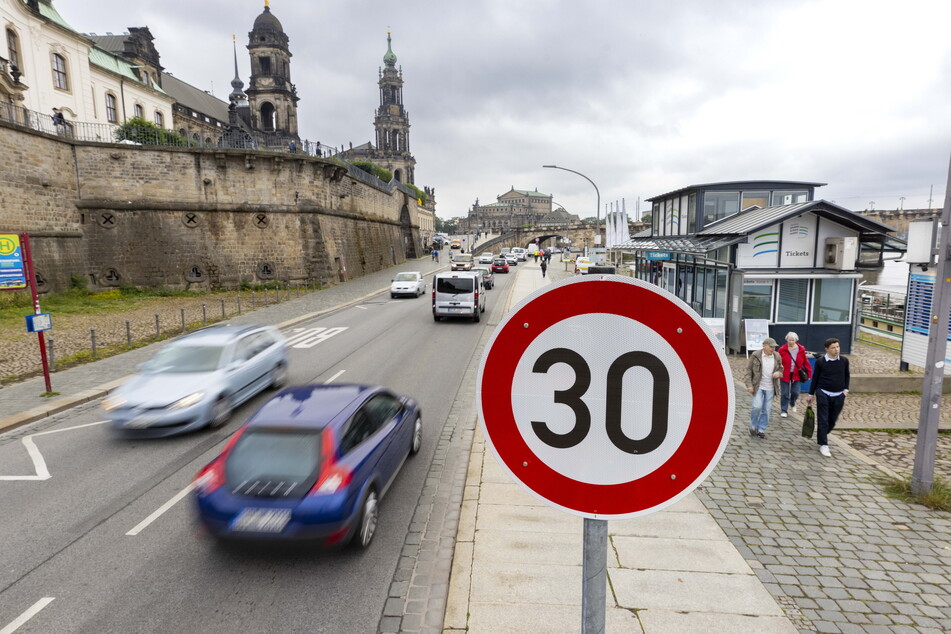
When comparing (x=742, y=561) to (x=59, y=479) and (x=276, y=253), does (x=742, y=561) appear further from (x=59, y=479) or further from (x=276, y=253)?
(x=276, y=253)

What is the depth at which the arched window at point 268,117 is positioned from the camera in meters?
70.6

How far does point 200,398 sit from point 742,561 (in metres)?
8.47

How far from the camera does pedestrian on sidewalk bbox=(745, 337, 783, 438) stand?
8.65m

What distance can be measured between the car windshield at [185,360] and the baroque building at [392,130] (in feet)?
418

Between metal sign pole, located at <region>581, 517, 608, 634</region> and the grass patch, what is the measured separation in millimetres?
7183

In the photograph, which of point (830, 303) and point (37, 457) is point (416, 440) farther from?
point (830, 303)

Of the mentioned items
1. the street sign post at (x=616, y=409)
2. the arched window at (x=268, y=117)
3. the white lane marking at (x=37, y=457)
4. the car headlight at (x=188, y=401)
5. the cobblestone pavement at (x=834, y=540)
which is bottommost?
the white lane marking at (x=37, y=457)

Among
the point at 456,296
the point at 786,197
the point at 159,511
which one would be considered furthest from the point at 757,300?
the point at 159,511

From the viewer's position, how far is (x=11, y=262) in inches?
462

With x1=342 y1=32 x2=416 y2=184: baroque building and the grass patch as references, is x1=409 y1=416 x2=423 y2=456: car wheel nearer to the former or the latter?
the grass patch

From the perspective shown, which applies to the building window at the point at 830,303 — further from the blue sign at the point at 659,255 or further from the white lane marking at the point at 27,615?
the white lane marking at the point at 27,615

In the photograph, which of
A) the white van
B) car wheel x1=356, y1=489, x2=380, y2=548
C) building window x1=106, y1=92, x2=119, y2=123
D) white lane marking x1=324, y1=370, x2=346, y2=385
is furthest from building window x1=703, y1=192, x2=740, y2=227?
building window x1=106, y1=92, x2=119, y2=123

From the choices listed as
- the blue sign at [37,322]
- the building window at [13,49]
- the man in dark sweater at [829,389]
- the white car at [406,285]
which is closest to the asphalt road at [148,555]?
the blue sign at [37,322]

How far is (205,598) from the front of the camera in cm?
493
